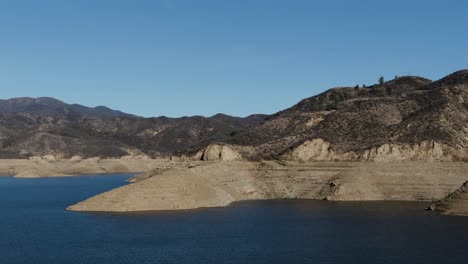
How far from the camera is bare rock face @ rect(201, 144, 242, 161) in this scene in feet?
433

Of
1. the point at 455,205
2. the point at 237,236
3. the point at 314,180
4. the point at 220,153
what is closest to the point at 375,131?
the point at 314,180

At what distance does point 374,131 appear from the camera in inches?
5221

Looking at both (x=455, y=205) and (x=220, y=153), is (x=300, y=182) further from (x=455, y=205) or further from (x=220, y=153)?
(x=455, y=205)

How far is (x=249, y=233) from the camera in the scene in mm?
70312

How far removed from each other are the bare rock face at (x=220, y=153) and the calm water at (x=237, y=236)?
119 feet

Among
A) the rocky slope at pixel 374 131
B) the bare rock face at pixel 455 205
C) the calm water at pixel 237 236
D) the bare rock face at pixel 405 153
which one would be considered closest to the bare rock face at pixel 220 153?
the rocky slope at pixel 374 131

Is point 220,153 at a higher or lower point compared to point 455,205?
higher

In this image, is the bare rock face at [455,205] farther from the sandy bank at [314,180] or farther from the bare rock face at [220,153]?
the bare rock face at [220,153]

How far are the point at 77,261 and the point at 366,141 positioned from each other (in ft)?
281

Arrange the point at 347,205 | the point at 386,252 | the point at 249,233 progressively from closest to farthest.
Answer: the point at 386,252, the point at 249,233, the point at 347,205

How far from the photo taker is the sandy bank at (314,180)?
10200 cm

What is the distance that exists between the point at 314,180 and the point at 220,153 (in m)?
22.3

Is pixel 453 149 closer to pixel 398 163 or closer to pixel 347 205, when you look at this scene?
pixel 398 163

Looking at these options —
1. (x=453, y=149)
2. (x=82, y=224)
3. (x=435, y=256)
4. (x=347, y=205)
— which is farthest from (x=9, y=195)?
(x=435, y=256)
